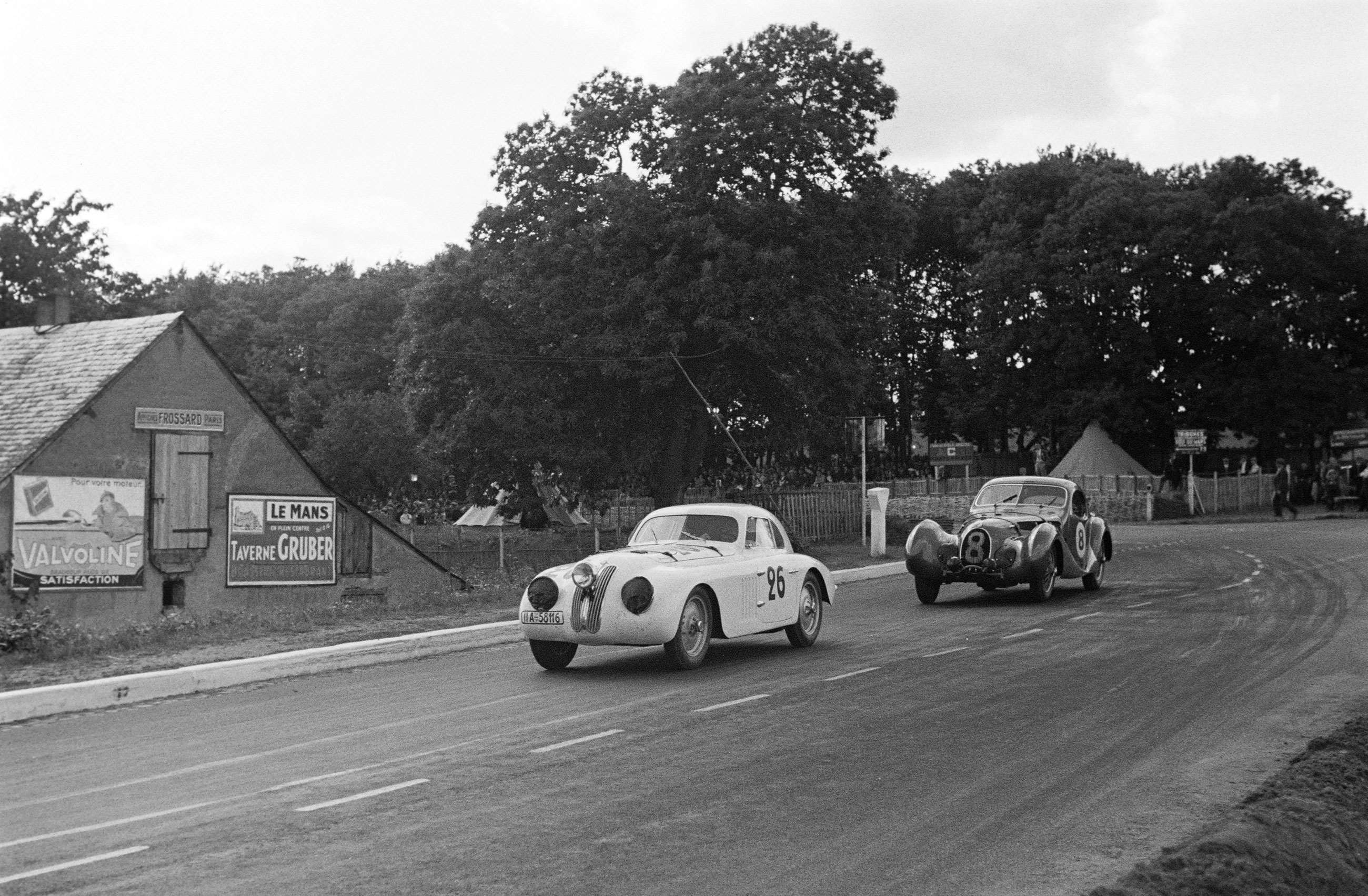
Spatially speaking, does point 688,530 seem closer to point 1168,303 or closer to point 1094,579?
point 1094,579

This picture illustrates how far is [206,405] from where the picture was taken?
2647 cm

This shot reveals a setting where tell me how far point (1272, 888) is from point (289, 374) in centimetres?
7352

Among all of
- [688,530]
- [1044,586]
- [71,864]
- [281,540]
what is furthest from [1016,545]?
[71,864]

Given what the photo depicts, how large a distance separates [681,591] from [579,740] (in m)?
3.84

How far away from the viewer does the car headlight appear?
13.1 m

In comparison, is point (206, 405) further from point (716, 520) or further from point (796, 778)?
point (796, 778)

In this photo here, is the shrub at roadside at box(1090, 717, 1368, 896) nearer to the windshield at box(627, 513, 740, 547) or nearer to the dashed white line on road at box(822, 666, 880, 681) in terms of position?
the dashed white line on road at box(822, 666, 880, 681)

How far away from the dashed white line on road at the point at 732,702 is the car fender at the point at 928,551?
8.81m

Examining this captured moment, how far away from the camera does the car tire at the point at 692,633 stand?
43.1 ft

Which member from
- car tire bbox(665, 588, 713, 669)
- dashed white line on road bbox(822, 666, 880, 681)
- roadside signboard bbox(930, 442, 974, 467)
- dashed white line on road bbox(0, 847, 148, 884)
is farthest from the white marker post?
roadside signboard bbox(930, 442, 974, 467)

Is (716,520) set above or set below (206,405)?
below

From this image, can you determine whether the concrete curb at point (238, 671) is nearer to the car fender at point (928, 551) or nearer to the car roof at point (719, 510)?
the car roof at point (719, 510)

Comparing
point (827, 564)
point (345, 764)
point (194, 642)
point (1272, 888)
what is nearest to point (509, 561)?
point (827, 564)

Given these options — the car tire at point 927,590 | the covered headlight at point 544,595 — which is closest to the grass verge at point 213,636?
the covered headlight at point 544,595
